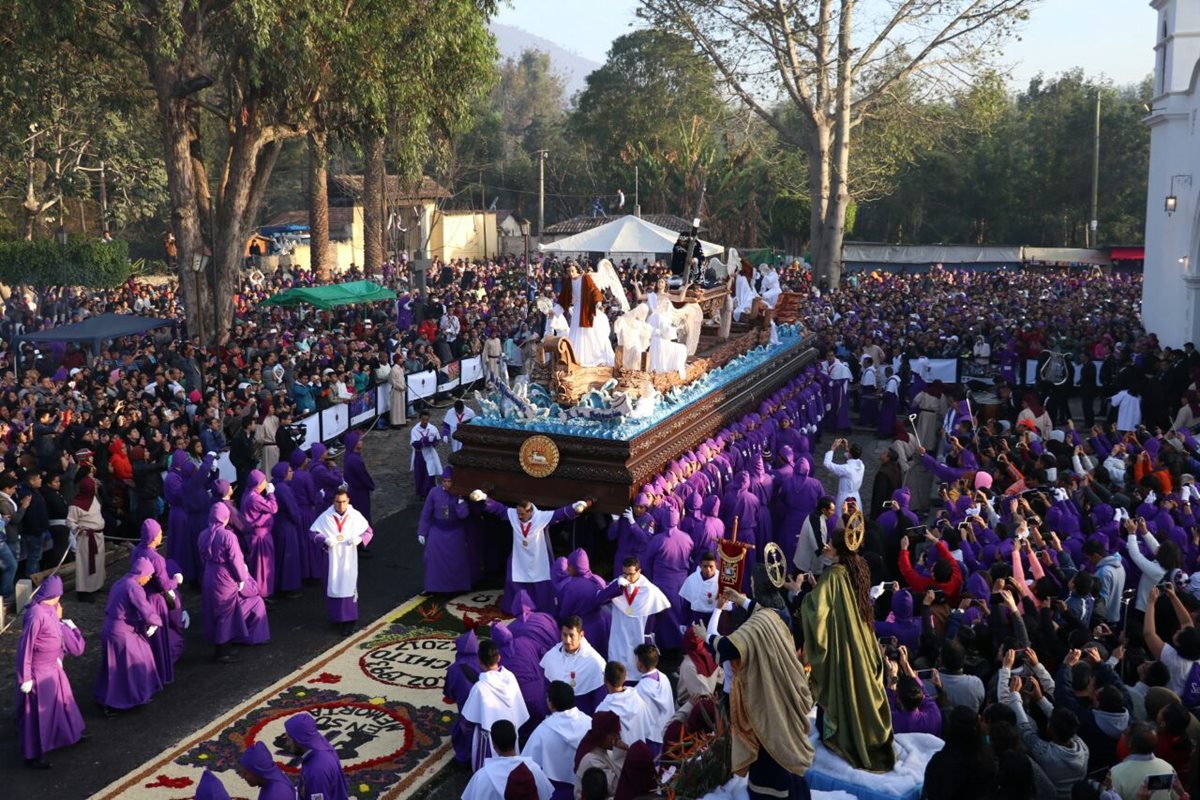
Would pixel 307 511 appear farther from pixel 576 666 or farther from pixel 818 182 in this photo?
pixel 818 182

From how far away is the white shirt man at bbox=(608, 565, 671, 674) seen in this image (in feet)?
28.7

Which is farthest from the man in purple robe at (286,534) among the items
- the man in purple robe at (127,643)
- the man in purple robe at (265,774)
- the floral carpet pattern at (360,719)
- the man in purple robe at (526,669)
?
the man in purple robe at (265,774)

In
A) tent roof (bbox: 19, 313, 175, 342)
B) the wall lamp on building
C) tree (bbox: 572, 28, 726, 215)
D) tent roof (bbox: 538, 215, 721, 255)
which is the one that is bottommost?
tent roof (bbox: 19, 313, 175, 342)

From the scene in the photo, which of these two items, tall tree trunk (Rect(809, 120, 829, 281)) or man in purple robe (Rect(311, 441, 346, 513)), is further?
tall tree trunk (Rect(809, 120, 829, 281))

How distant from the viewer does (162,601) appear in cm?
907

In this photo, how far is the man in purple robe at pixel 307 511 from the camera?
38.1ft

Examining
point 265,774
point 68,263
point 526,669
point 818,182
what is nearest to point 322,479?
point 526,669

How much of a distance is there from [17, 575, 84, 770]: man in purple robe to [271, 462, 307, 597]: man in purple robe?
10.6 ft

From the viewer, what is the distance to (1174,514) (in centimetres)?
953

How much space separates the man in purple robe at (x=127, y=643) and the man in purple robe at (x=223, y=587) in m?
0.91

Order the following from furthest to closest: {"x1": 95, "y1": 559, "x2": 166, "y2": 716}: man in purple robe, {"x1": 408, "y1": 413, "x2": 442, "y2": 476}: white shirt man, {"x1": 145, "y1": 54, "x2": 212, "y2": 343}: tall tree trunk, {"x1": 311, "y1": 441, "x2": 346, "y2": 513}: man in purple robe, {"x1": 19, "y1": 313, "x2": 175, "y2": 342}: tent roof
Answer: {"x1": 145, "y1": 54, "x2": 212, "y2": 343}: tall tree trunk
{"x1": 19, "y1": 313, "x2": 175, "y2": 342}: tent roof
{"x1": 408, "y1": 413, "x2": 442, "y2": 476}: white shirt man
{"x1": 311, "y1": 441, "x2": 346, "y2": 513}: man in purple robe
{"x1": 95, "y1": 559, "x2": 166, "y2": 716}: man in purple robe

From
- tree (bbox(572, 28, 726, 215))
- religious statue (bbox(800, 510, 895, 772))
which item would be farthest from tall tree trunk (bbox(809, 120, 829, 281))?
religious statue (bbox(800, 510, 895, 772))

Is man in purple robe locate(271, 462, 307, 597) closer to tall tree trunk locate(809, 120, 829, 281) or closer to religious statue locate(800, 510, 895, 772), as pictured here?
religious statue locate(800, 510, 895, 772)

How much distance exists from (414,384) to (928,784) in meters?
14.9
